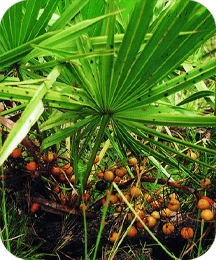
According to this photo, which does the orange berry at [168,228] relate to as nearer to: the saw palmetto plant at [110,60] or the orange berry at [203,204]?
the orange berry at [203,204]

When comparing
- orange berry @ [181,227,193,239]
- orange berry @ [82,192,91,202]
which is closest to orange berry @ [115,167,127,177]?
orange berry @ [82,192,91,202]

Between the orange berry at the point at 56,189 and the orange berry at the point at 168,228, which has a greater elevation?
the orange berry at the point at 56,189

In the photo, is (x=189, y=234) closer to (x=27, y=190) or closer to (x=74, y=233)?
(x=74, y=233)

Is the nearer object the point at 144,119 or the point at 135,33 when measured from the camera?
the point at 135,33

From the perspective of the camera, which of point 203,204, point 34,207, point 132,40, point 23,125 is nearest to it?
point 23,125

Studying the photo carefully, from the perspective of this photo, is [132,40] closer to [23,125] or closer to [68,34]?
[68,34]

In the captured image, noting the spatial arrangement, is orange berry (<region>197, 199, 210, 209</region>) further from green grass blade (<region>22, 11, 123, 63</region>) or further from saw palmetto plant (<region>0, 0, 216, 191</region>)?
green grass blade (<region>22, 11, 123, 63</region>)

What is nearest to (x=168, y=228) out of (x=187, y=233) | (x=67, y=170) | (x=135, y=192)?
(x=187, y=233)

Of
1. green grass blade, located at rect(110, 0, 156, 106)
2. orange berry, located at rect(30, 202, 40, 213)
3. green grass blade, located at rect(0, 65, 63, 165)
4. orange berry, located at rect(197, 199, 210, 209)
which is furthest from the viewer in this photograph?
orange berry, located at rect(30, 202, 40, 213)

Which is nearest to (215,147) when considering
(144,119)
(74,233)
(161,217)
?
(161,217)

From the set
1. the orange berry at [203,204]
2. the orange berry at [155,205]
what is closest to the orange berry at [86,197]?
the orange berry at [155,205]

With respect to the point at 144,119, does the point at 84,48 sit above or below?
above
